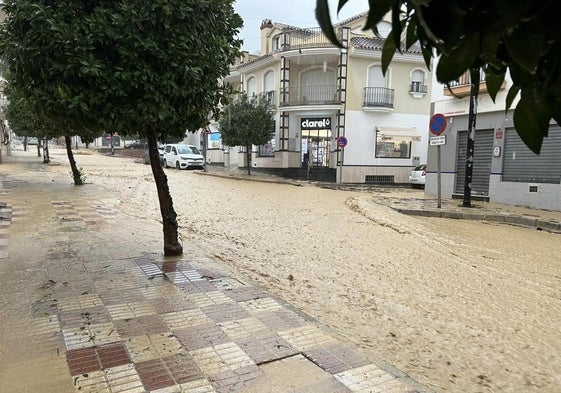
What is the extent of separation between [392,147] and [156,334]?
2384 cm

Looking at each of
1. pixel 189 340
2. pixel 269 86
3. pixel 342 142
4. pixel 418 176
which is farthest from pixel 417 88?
pixel 189 340

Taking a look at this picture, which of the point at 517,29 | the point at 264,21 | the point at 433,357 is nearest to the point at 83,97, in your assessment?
the point at 433,357

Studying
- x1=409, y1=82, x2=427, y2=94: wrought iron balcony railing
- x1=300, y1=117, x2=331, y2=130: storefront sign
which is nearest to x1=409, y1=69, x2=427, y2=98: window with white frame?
x1=409, y1=82, x2=427, y2=94: wrought iron balcony railing

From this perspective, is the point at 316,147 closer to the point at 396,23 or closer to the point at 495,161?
the point at 495,161

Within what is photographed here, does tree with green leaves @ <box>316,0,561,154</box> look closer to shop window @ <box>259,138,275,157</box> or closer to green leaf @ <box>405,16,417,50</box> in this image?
green leaf @ <box>405,16,417,50</box>

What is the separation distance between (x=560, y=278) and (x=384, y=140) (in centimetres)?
1996

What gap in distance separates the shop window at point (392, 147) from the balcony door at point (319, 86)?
12.4 ft

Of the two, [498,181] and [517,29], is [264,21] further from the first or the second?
[517,29]

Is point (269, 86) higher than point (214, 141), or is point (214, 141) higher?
point (269, 86)

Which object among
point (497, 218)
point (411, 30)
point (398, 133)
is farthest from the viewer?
point (398, 133)

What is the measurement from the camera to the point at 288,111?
1061 inches

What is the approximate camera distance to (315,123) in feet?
89.4

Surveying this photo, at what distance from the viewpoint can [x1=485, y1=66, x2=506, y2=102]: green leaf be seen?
1.31 m

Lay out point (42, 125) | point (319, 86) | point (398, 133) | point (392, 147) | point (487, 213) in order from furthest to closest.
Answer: point (319, 86)
point (392, 147)
point (398, 133)
point (42, 125)
point (487, 213)
